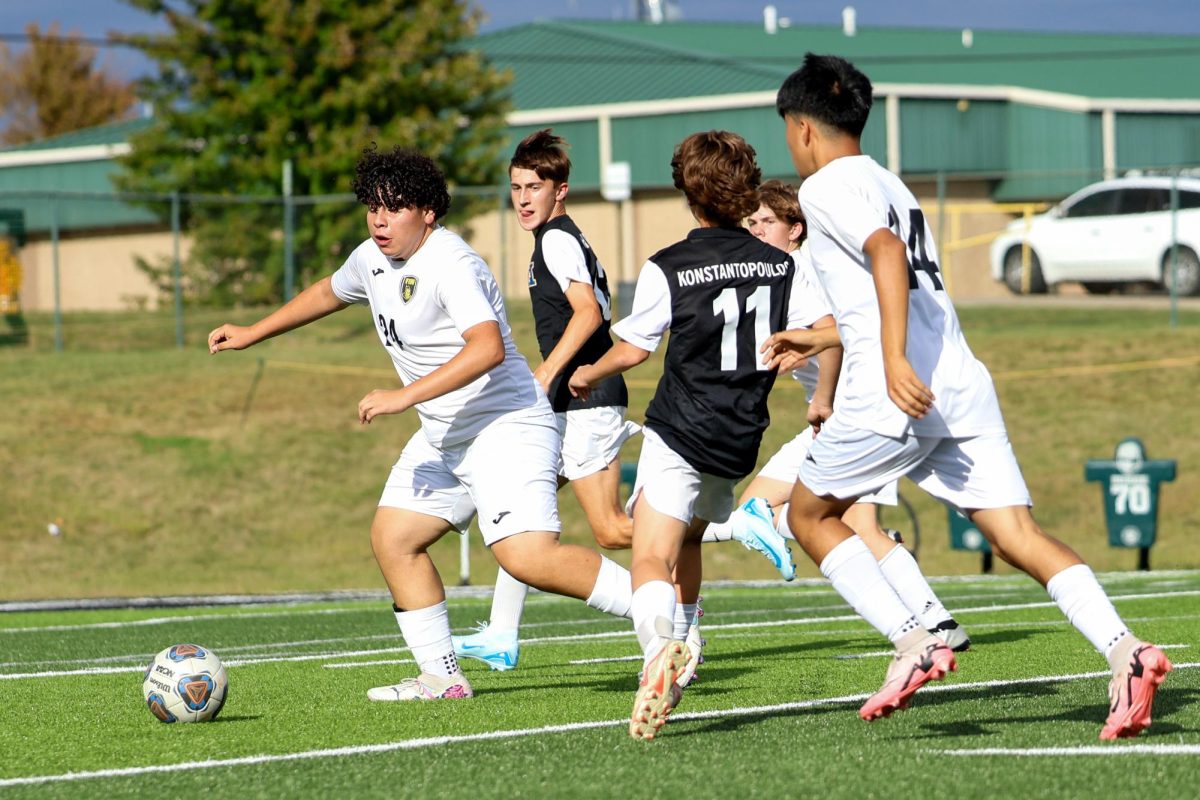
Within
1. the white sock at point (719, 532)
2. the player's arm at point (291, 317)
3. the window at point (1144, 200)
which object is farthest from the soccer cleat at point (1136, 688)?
the window at point (1144, 200)

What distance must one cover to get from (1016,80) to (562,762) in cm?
4143

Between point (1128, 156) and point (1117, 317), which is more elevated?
point (1128, 156)

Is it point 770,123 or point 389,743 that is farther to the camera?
point 770,123

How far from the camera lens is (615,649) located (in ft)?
28.6

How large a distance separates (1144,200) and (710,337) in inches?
851

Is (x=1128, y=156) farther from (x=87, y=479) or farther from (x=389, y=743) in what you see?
(x=389, y=743)

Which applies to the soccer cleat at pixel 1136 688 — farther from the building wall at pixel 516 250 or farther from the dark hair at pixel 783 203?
the building wall at pixel 516 250

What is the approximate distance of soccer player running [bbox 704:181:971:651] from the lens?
6.71m

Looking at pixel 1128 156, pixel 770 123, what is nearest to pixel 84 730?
pixel 770 123

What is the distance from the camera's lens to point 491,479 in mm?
6449

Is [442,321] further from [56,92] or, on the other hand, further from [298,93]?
[56,92]

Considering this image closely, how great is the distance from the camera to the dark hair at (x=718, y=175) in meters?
6.20

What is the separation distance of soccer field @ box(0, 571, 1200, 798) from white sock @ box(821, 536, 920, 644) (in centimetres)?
35

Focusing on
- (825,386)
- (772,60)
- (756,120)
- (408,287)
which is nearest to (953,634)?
(825,386)
